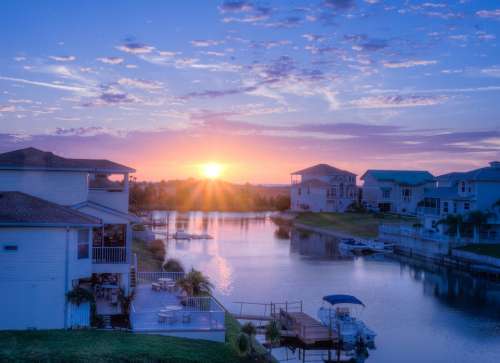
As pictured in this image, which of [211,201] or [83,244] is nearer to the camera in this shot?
[83,244]

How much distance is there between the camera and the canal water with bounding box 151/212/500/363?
29.1m

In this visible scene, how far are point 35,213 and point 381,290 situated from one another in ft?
96.6

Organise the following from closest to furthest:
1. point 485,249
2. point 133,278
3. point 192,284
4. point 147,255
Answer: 1. point 192,284
2. point 133,278
3. point 147,255
4. point 485,249

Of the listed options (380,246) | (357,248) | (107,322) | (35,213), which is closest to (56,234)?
(35,213)

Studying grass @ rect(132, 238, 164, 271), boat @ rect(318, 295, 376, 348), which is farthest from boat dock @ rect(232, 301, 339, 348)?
grass @ rect(132, 238, 164, 271)

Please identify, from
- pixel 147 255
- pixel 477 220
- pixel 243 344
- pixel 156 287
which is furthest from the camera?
pixel 477 220

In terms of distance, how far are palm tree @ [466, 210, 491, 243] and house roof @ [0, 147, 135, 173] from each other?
146 feet

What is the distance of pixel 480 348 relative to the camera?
28844 mm

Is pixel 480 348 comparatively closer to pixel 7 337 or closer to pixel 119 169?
pixel 119 169

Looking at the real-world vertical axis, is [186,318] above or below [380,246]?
above

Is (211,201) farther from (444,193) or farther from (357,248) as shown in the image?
(444,193)

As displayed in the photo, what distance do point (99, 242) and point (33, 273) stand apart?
5011 mm

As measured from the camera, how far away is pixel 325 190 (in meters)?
118

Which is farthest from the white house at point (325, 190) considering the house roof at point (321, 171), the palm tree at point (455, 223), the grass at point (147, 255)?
the grass at point (147, 255)
